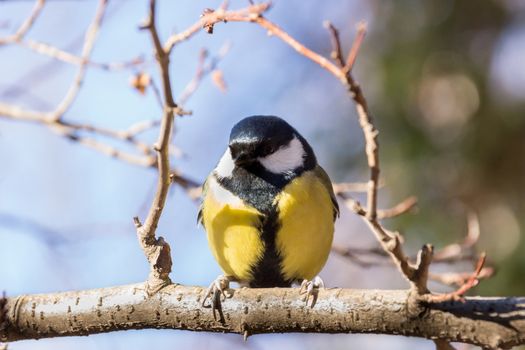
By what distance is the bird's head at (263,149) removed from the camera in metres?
3.08

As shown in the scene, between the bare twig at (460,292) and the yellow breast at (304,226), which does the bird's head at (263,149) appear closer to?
the yellow breast at (304,226)

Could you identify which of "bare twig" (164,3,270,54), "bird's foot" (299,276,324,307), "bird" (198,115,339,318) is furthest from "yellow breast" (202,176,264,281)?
"bare twig" (164,3,270,54)

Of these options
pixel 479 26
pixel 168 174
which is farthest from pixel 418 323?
pixel 479 26

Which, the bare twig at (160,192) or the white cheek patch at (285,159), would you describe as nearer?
the bare twig at (160,192)

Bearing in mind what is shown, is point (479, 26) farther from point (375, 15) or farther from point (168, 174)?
point (168, 174)

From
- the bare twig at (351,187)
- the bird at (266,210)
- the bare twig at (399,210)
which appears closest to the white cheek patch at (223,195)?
the bird at (266,210)

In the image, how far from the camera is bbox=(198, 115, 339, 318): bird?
2979 mm

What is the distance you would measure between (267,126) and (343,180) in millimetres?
2158

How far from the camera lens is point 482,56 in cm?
502

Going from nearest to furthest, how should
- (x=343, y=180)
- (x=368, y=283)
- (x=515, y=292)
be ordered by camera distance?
1. (x=515, y=292)
2. (x=343, y=180)
3. (x=368, y=283)

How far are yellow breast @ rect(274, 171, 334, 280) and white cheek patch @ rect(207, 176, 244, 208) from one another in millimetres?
143

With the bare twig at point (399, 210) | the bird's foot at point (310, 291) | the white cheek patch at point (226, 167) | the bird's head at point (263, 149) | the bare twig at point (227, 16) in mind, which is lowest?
the bird's foot at point (310, 291)

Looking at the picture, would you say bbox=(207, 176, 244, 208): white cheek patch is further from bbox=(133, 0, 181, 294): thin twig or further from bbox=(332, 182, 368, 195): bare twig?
bbox=(133, 0, 181, 294): thin twig

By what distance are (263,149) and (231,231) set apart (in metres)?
0.34
